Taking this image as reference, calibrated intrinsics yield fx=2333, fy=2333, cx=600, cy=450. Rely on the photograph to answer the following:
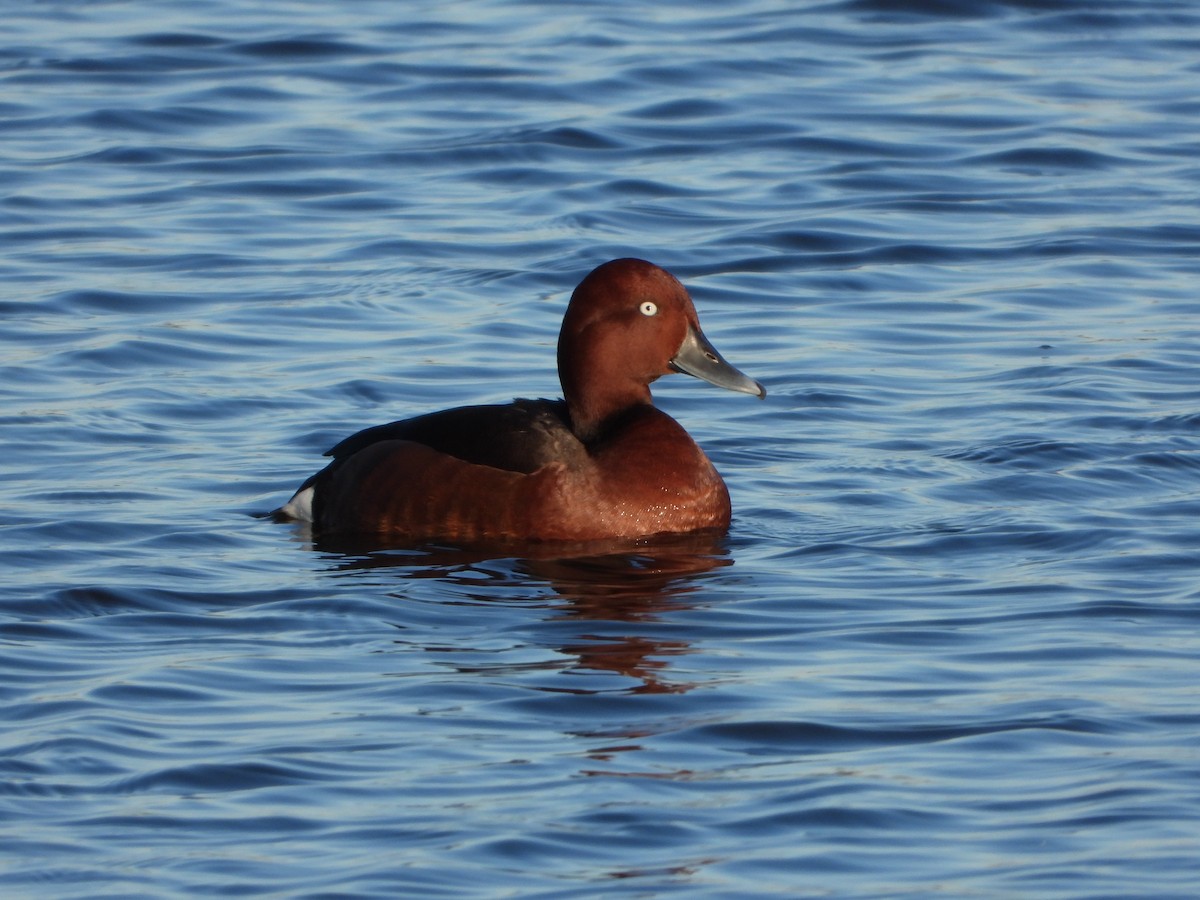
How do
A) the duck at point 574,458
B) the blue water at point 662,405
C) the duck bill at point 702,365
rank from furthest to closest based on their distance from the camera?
1. the duck bill at point 702,365
2. the duck at point 574,458
3. the blue water at point 662,405

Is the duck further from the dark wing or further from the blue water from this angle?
the blue water

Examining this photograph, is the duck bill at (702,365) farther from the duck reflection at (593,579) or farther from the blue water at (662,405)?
the duck reflection at (593,579)

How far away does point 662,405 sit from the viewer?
9781 millimetres

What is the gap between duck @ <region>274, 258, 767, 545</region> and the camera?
303 inches

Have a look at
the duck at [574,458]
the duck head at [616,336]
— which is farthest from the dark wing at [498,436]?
the duck head at [616,336]

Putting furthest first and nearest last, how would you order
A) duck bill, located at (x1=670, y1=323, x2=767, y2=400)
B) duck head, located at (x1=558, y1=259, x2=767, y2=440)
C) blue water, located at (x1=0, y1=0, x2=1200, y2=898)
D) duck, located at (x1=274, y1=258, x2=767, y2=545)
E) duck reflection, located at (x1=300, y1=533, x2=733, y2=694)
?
duck bill, located at (x1=670, y1=323, x2=767, y2=400) < duck head, located at (x1=558, y1=259, x2=767, y2=440) < duck, located at (x1=274, y1=258, x2=767, y2=545) < duck reflection, located at (x1=300, y1=533, x2=733, y2=694) < blue water, located at (x1=0, y1=0, x2=1200, y2=898)

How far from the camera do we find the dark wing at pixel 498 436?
7.76m

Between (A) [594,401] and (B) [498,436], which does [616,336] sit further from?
(B) [498,436]

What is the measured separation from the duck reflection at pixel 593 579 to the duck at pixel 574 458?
0.32 ft

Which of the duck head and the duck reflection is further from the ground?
the duck head

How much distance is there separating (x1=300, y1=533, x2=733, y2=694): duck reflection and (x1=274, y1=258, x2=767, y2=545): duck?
97 millimetres

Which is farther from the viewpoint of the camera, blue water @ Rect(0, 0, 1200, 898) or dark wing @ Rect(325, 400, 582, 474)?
dark wing @ Rect(325, 400, 582, 474)

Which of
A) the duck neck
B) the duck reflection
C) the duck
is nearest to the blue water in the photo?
the duck reflection

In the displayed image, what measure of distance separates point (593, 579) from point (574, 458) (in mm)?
643
